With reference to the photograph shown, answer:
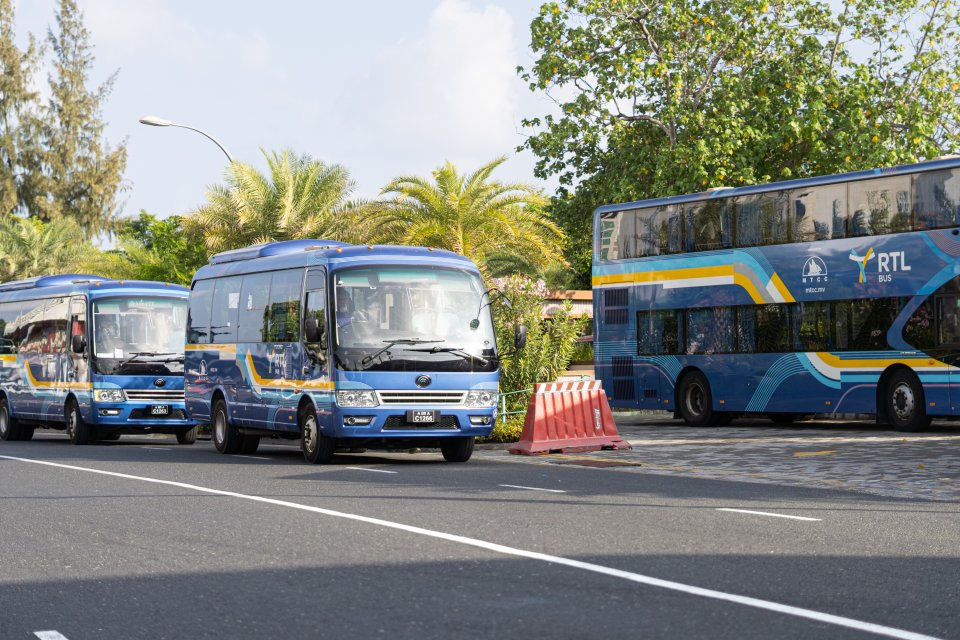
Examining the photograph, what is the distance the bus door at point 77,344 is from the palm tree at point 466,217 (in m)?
10.7

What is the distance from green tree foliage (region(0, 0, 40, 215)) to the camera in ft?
243

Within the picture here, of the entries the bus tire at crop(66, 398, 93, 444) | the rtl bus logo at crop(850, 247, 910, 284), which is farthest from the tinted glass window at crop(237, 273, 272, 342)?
the rtl bus logo at crop(850, 247, 910, 284)

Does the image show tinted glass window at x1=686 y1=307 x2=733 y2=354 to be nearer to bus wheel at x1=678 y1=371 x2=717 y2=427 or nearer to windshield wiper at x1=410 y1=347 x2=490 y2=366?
bus wheel at x1=678 y1=371 x2=717 y2=427

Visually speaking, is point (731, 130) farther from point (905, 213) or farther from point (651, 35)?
point (905, 213)

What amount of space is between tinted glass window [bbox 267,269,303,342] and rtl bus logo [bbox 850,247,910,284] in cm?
999

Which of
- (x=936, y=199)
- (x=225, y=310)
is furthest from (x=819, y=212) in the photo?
(x=225, y=310)

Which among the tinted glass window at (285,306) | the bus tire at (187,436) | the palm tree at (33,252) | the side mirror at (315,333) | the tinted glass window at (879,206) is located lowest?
the bus tire at (187,436)

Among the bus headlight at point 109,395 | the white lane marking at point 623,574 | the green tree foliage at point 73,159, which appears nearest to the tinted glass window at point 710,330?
the bus headlight at point 109,395

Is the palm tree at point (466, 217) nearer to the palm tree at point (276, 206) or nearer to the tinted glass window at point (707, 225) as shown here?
the palm tree at point (276, 206)

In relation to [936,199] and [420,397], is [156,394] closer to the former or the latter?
[420,397]

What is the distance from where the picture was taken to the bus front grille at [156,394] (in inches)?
990

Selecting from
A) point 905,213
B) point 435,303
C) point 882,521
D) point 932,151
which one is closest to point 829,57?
point 932,151

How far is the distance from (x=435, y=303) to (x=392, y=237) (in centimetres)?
1776

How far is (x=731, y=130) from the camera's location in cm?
3172
